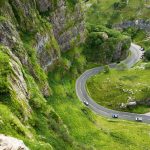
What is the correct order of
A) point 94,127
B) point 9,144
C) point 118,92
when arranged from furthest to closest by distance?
point 118,92 → point 94,127 → point 9,144

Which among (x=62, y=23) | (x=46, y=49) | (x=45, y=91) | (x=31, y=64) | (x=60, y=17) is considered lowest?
(x=45, y=91)

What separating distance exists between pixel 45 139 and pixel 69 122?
199 ft

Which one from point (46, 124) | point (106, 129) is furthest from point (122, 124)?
point (46, 124)

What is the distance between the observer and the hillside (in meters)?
82.8

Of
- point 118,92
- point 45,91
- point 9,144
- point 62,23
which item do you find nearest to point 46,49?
point 45,91

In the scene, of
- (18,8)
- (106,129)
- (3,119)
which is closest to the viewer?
(3,119)

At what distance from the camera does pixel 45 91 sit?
477 feet

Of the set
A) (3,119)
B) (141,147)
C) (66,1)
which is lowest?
(3,119)

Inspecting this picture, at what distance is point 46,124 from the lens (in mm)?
94500

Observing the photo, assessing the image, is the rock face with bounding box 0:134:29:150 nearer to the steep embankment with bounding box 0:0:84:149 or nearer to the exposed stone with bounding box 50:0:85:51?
the steep embankment with bounding box 0:0:84:149

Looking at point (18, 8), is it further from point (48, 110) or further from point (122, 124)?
point (122, 124)

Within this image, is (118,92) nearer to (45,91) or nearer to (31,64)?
(45,91)

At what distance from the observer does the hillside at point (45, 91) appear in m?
82.8

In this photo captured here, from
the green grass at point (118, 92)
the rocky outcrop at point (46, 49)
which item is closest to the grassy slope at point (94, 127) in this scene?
the rocky outcrop at point (46, 49)
